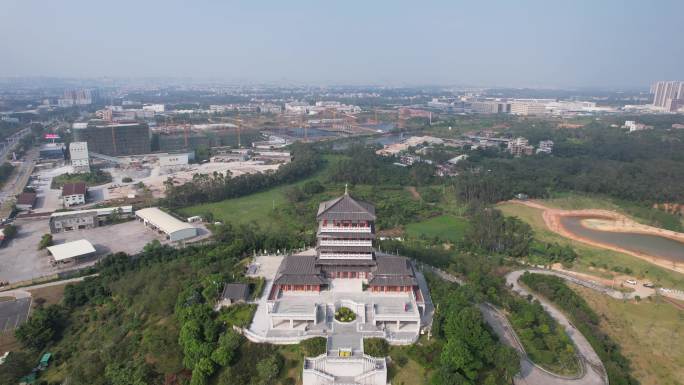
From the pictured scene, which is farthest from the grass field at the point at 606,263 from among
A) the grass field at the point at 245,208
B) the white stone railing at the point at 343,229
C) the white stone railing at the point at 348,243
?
the grass field at the point at 245,208

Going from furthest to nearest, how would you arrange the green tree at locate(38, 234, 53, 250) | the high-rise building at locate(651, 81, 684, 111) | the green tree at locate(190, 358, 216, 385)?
the high-rise building at locate(651, 81, 684, 111) < the green tree at locate(38, 234, 53, 250) < the green tree at locate(190, 358, 216, 385)

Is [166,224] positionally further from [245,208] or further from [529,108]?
[529,108]

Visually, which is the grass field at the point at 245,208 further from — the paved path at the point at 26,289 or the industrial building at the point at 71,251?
the paved path at the point at 26,289

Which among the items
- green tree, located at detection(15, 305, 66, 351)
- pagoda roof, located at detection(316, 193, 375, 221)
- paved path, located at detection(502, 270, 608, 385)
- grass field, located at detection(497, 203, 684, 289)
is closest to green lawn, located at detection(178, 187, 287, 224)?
green tree, located at detection(15, 305, 66, 351)

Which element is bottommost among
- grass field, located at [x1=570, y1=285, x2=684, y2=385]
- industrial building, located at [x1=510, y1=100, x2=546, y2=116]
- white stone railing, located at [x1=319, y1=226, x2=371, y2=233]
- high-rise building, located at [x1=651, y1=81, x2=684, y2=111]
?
grass field, located at [x1=570, y1=285, x2=684, y2=385]

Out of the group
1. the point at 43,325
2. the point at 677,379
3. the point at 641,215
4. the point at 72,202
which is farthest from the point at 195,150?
the point at 677,379

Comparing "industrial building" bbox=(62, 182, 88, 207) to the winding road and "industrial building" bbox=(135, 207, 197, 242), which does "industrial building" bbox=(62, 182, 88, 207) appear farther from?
the winding road

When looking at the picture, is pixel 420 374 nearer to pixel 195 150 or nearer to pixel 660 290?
pixel 660 290
